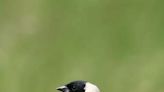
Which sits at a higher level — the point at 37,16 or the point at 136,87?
the point at 37,16

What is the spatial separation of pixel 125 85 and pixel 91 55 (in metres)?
0.42

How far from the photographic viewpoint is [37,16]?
31.1 feet

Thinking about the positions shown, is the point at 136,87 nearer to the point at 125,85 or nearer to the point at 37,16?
the point at 125,85

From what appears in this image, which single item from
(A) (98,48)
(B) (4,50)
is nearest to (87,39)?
(A) (98,48)

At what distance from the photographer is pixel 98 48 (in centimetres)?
929

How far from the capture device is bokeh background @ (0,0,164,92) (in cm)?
912

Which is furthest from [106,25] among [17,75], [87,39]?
[17,75]

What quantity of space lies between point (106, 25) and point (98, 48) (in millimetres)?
231

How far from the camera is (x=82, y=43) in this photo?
9.35 meters

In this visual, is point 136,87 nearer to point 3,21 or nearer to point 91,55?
point 91,55

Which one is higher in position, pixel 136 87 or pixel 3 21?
pixel 3 21

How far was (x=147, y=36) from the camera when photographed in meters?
9.32

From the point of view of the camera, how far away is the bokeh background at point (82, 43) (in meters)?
9.12

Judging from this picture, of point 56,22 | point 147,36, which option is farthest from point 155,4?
point 56,22
